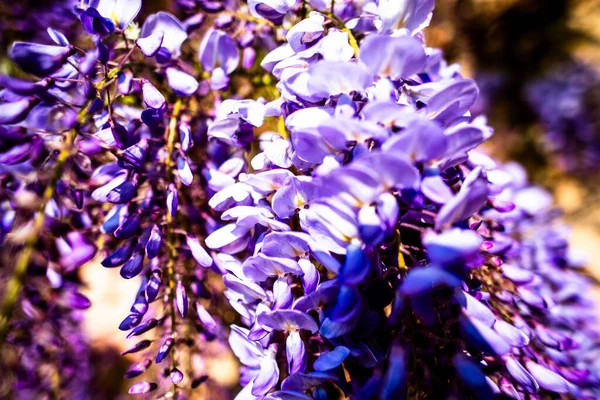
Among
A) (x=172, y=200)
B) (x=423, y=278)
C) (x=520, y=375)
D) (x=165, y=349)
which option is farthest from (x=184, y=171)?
(x=520, y=375)

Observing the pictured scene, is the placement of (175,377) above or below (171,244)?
below

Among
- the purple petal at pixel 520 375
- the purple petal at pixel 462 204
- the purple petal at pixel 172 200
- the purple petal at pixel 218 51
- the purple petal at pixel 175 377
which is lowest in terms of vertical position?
Answer: the purple petal at pixel 175 377

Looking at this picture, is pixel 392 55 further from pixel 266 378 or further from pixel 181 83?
pixel 266 378

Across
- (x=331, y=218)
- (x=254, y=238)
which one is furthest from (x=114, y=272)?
(x=331, y=218)

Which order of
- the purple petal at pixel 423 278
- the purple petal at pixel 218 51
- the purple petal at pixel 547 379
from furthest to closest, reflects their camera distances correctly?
the purple petal at pixel 218 51, the purple petal at pixel 547 379, the purple petal at pixel 423 278

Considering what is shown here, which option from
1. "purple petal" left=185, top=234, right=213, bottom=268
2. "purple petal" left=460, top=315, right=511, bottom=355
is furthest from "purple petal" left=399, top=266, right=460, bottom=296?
"purple petal" left=185, top=234, right=213, bottom=268

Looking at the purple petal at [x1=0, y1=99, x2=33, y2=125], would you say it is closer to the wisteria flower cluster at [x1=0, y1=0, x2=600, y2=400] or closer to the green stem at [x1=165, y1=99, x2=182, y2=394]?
the wisteria flower cluster at [x1=0, y1=0, x2=600, y2=400]

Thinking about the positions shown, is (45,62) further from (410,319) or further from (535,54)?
(535,54)

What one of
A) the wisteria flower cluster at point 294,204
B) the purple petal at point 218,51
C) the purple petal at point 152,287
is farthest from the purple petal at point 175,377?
the purple petal at point 218,51

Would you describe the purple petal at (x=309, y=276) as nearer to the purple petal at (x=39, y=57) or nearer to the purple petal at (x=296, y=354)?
the purple petal at (x=296, y=354)
